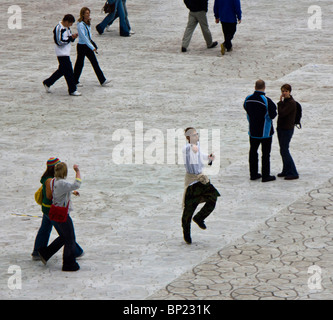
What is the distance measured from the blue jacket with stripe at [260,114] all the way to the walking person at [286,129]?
23cm

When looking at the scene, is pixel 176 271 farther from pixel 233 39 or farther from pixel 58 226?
pixel 233 39

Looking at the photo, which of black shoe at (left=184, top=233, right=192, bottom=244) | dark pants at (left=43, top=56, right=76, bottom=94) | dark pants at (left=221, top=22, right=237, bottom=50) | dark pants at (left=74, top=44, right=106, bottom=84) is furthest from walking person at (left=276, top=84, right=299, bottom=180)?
dark pants at (left=221, top=22, right=237, bottom=50)

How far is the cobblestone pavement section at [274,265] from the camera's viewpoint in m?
10.2

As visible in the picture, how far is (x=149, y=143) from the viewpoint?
16750 mm

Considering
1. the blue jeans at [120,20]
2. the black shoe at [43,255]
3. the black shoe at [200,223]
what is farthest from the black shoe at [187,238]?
the blue jeans at [120,20]

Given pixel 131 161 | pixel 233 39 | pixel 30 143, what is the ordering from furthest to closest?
pixel 233 39, pixel 30 143, pixel 131 161

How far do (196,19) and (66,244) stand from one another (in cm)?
1373

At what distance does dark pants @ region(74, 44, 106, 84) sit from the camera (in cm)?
2034

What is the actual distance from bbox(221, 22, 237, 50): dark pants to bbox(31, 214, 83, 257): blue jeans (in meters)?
12.9

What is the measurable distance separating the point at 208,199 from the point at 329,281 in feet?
7.22

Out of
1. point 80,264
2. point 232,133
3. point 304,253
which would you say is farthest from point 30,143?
point 304,253

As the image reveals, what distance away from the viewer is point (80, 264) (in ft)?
37.3
